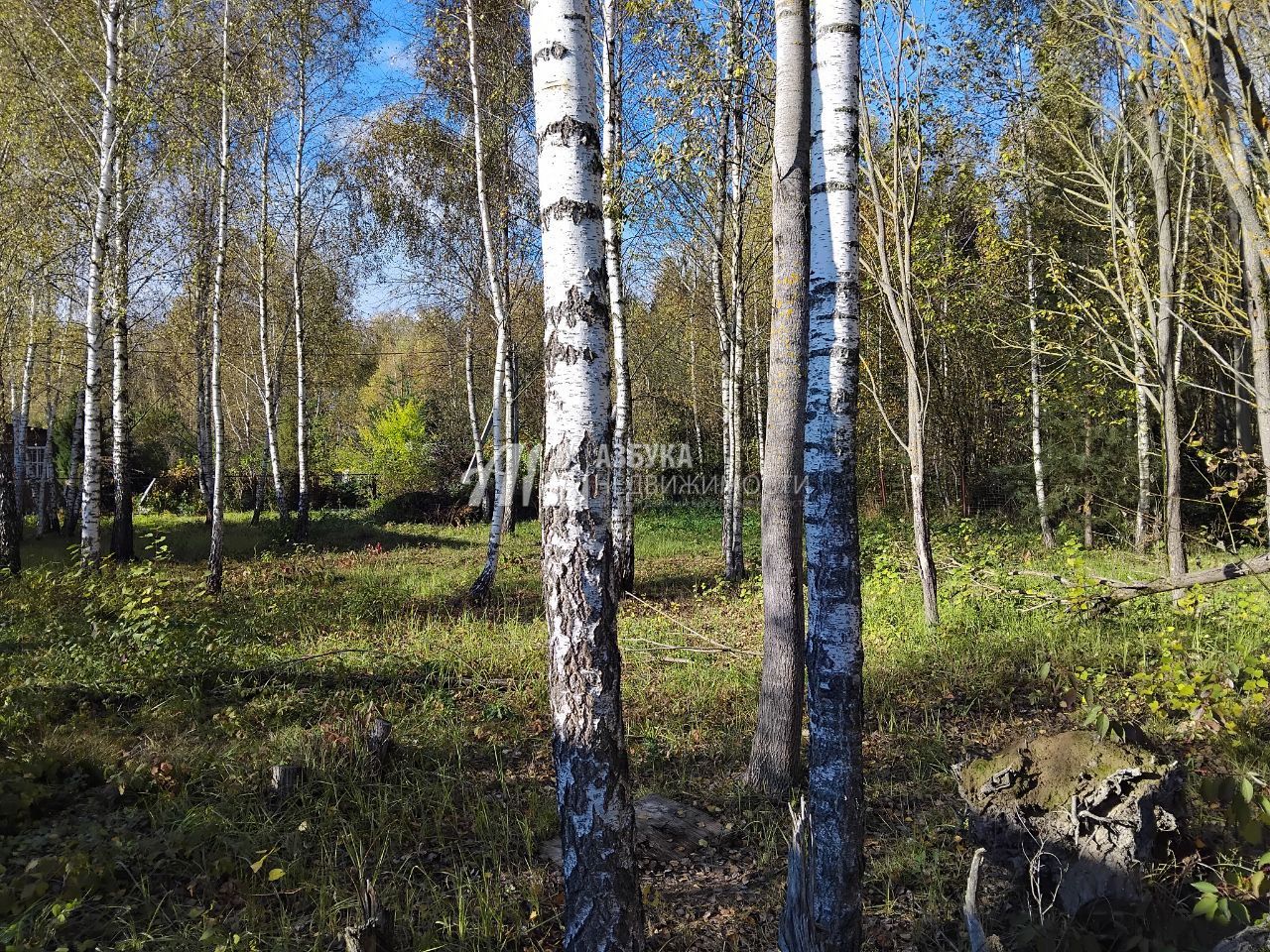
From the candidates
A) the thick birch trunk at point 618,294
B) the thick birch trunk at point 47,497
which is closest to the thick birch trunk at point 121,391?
the thick birch trunk at point 47,497

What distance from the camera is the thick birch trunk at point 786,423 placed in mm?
3756

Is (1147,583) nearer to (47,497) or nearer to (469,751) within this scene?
(469,751)

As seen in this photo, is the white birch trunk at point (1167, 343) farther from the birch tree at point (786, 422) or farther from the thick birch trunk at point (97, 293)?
the thick birch trunk at point (97, 293)

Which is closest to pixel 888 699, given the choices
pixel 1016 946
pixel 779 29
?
pixel 1016 946

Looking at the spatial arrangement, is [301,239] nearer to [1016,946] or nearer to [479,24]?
[479,24]

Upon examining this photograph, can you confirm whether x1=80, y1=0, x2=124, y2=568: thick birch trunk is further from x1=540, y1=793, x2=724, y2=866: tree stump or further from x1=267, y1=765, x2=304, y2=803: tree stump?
x1=540, y1=793, x2=724, y2=866: tree stump

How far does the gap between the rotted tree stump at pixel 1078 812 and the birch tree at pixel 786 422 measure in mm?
1072

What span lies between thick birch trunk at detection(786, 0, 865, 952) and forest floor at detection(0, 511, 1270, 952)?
67 centimetres

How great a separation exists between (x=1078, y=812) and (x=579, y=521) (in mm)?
2407

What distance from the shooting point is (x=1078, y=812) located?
2.92 metres

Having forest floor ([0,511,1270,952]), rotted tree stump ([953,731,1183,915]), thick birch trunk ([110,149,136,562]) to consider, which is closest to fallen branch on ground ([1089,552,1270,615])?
forest floor ([0,511,1270,952])

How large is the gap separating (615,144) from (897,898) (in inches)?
338

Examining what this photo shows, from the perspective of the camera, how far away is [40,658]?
18.8 ft

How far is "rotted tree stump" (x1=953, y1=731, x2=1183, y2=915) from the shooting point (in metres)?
2.79
